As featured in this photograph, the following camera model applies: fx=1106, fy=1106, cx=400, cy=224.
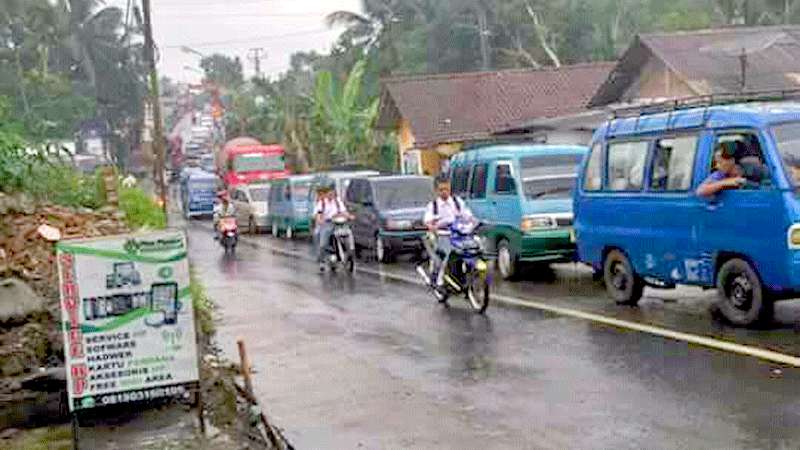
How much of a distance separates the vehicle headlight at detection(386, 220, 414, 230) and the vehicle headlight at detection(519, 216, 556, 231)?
5.93m

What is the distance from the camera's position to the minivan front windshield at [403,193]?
2355 cm

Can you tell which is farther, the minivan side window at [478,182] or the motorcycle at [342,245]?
the motorcycle at [342,245]

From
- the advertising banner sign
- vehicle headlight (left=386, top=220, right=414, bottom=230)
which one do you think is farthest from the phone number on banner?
vehicle headlight (left=386, top=220, right=414, bottom=230)

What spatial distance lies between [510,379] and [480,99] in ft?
107

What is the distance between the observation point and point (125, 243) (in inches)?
294

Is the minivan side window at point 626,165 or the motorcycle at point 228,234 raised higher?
the minivan side window at point 626,165

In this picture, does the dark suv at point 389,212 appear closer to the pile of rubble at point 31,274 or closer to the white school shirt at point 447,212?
the white school shirt at point 447,212

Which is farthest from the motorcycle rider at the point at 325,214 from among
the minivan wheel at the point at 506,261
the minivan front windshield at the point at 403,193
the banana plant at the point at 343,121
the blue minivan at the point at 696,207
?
the banana plant at the point at 343,121

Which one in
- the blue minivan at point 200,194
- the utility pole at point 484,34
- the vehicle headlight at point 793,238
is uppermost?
the utility pole at point 484,34

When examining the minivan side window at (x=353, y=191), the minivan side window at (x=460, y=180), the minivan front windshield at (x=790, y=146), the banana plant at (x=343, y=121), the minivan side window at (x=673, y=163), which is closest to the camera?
the minivan front windshield at (x=790, y=146)

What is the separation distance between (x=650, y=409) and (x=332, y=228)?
1388 cm

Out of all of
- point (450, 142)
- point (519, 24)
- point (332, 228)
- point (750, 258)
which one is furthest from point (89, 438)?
point (519, 24)

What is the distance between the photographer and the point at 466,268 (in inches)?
570

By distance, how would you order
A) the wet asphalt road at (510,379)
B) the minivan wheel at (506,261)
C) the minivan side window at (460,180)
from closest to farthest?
the wet asphalt road at (510,379) < the minivan wheel at (506,261) < the minivan side window at (460,180)
